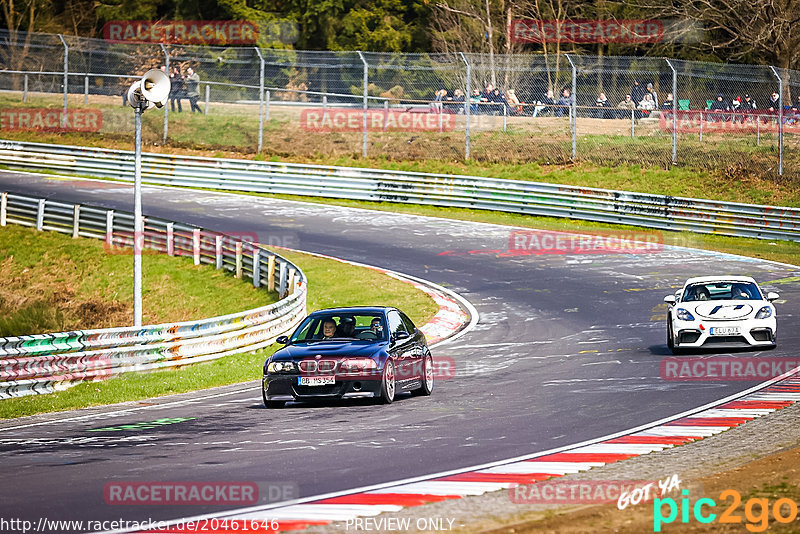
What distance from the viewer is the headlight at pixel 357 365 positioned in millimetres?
12953

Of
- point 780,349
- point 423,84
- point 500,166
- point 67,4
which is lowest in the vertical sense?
point 780,349

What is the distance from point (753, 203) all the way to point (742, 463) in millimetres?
25424

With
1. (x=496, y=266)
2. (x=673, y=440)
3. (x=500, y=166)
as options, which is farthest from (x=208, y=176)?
(x=673, y=440)

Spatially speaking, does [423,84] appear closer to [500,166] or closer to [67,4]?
[500,166]

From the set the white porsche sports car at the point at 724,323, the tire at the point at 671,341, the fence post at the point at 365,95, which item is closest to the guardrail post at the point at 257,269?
the tire at the point at 671,341

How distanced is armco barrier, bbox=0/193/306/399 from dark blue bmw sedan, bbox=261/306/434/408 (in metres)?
4.02

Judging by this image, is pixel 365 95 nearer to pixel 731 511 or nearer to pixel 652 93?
pixel 652 93

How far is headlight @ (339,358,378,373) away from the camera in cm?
1295

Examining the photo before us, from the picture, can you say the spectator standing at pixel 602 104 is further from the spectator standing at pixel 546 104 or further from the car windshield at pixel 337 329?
the car windshield at pixel 337 329

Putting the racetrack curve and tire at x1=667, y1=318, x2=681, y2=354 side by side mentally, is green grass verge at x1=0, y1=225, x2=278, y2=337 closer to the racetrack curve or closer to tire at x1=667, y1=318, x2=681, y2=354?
the racetrack curve

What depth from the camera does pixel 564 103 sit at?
36156 mm

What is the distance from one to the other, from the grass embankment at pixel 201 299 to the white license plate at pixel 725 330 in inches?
259

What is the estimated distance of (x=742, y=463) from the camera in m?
9.38

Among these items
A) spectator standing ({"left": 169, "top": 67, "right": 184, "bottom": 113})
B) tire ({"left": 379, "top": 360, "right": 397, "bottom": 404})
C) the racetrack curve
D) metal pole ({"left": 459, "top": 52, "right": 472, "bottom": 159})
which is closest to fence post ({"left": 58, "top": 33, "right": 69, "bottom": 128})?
spectator standing ({"left": 169, "top": 67, "right": 184, "bottom": 113})
